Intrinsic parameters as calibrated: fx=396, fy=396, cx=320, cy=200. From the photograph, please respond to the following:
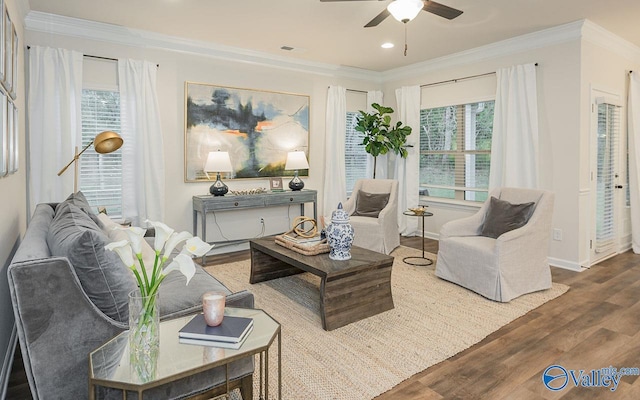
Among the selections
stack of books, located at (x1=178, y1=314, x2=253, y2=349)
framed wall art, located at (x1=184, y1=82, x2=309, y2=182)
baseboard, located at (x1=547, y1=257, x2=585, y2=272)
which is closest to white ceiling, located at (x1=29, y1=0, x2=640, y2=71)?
framed wall art, located at (x1=184, y1=82, x2=309, y2=182)

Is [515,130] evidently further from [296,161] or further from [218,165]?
[218,165]

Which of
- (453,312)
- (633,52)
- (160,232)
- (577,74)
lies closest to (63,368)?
(160,232)

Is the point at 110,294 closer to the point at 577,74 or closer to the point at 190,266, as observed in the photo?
the point at 190,266

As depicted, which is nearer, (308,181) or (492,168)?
(492,168)

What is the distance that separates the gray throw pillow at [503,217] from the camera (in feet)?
12.1

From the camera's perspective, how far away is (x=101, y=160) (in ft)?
14.3

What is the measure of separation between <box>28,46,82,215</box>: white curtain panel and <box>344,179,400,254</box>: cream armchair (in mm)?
3191

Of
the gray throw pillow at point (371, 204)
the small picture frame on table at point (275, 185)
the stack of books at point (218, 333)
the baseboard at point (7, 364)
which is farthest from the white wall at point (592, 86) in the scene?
the baseboard at point (7, 364)

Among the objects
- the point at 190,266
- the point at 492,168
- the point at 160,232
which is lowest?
the point at 190,266

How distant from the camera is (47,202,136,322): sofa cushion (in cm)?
159

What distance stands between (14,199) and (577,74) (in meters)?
5.32

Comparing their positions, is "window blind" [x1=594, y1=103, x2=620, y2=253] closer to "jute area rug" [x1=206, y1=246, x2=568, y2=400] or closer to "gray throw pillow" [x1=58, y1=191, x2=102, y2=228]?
"jute area rug" [x1=206, y1=246, x2=568, y2=400]

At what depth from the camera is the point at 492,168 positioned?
195 inches

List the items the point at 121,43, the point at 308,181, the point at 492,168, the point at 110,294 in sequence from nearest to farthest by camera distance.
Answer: the point at 110,294 → the point at 121,43 → the point at 492,168 → the point at 308,181
